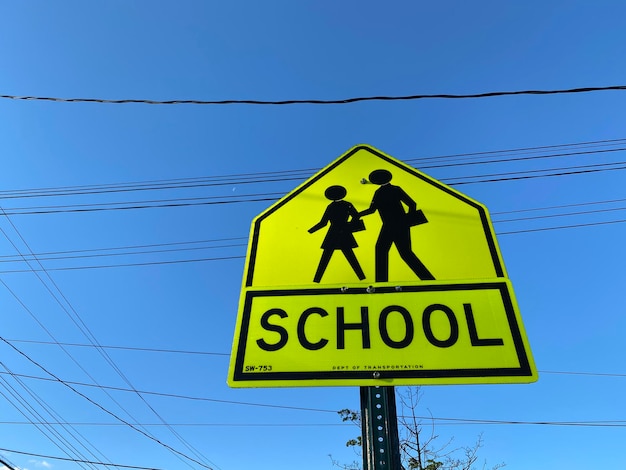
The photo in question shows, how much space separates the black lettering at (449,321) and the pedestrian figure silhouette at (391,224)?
0.13m

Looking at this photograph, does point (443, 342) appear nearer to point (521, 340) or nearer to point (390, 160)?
point (521, 340)

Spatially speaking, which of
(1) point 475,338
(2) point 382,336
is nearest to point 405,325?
(2) point 382,336

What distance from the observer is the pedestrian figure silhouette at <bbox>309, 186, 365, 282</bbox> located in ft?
5.46

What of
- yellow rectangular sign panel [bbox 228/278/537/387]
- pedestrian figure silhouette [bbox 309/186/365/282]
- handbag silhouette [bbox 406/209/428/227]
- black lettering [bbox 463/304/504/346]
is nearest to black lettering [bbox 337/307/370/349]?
yellow rectangular sign panel [bbox 228/278/537/387]

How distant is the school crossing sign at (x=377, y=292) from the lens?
1351 millimetres

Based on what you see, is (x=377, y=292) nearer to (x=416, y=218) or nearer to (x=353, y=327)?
(x=353, y=327)

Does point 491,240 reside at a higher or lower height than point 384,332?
higher

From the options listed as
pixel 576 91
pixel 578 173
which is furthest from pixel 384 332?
pixel 578 173

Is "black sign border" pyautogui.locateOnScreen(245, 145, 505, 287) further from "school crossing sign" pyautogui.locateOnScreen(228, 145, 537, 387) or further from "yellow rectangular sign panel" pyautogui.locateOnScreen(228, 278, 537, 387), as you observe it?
"yellow rectangular sign panel" pyautogui.locateOnScreen(228, 278, 537, 387)

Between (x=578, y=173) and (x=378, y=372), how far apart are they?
6.27 metres

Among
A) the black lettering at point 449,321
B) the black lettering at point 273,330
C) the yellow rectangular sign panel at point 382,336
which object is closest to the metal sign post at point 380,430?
the yellow rectangular sign panel at point 382,336

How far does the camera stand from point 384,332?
1.43 m

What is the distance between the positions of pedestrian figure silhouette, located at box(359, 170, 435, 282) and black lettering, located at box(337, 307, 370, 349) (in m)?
0.18

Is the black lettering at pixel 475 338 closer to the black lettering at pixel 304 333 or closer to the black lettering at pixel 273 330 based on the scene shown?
the black lettering at pixel 304 333
